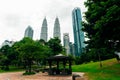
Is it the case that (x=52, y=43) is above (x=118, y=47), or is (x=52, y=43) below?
above

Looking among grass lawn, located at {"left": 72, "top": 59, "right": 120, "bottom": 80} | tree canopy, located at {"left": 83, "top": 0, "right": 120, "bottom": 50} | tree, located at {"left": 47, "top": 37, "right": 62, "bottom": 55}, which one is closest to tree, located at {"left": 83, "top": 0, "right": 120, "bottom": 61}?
tree canopy, located at {"left": 83, "top": 0, "right": 120, "bottom": 50}

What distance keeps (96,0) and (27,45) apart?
67.3 ft

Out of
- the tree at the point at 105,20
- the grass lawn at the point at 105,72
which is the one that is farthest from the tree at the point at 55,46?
the tree at the point at 105,20

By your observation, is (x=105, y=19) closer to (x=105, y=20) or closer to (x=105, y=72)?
(x=105, y=20)

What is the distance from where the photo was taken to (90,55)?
80000 millimetres

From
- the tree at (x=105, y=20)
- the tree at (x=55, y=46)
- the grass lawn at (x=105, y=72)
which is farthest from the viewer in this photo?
the tree at (x=55, y=46)

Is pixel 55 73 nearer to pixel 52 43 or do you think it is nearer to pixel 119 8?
pixel 119 8

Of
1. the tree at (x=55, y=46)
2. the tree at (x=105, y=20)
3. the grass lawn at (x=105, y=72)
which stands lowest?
the grass lawn at (x=105, y=72)

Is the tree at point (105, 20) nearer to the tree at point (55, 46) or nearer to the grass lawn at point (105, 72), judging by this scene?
the grass lawn at point (105, 72)

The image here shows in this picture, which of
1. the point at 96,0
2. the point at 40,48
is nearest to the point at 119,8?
the point at 96,0

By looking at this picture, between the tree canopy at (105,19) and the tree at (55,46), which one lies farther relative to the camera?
the tree at (55,46)

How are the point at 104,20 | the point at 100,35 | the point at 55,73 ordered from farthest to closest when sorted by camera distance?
the point at 55,73
the point at 100,35
the point at 104,20

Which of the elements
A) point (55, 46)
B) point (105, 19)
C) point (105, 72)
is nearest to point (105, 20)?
point (105, 19)

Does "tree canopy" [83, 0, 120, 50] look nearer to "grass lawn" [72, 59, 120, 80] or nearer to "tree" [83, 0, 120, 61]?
"tree" [83, 0, 120, 61]
